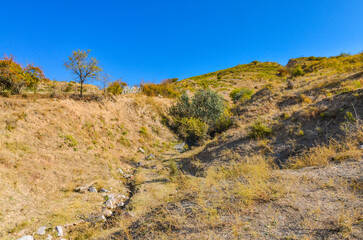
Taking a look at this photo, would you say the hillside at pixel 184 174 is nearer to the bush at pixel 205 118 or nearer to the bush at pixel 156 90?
the bush at pixel 205 118

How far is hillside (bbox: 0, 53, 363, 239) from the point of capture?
352 cm

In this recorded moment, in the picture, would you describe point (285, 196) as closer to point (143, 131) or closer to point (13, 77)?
point (143, 131)

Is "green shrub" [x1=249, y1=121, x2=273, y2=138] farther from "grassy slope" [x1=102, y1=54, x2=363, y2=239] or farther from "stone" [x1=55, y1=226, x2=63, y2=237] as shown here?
"stone" [x1=55, y1=226, x2=63, y2=237]

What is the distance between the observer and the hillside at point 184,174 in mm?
3520

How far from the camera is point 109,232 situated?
4.70m

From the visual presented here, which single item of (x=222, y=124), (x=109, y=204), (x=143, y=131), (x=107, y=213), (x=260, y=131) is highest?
(x=222, y=124)

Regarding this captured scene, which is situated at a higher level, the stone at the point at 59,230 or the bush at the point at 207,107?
the bush at the point at 207,107

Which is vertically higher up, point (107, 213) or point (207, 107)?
point (207, 107)

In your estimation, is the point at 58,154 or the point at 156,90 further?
the point at 156,90

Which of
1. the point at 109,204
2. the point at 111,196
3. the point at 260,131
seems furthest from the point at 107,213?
the point at 260,131

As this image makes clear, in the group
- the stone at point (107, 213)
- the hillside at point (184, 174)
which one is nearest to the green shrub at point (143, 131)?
the hillside at point (184, 174)

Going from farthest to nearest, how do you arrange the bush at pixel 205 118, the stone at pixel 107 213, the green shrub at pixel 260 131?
the bush at pixel 205 118
the green shrub at pixel 260 131
the stone at pixel 107 213

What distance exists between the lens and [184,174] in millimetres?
8945

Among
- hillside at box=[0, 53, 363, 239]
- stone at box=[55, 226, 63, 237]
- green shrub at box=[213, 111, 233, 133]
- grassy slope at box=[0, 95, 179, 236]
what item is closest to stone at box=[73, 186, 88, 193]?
hillside at box=[0, 53, 363, 239]
